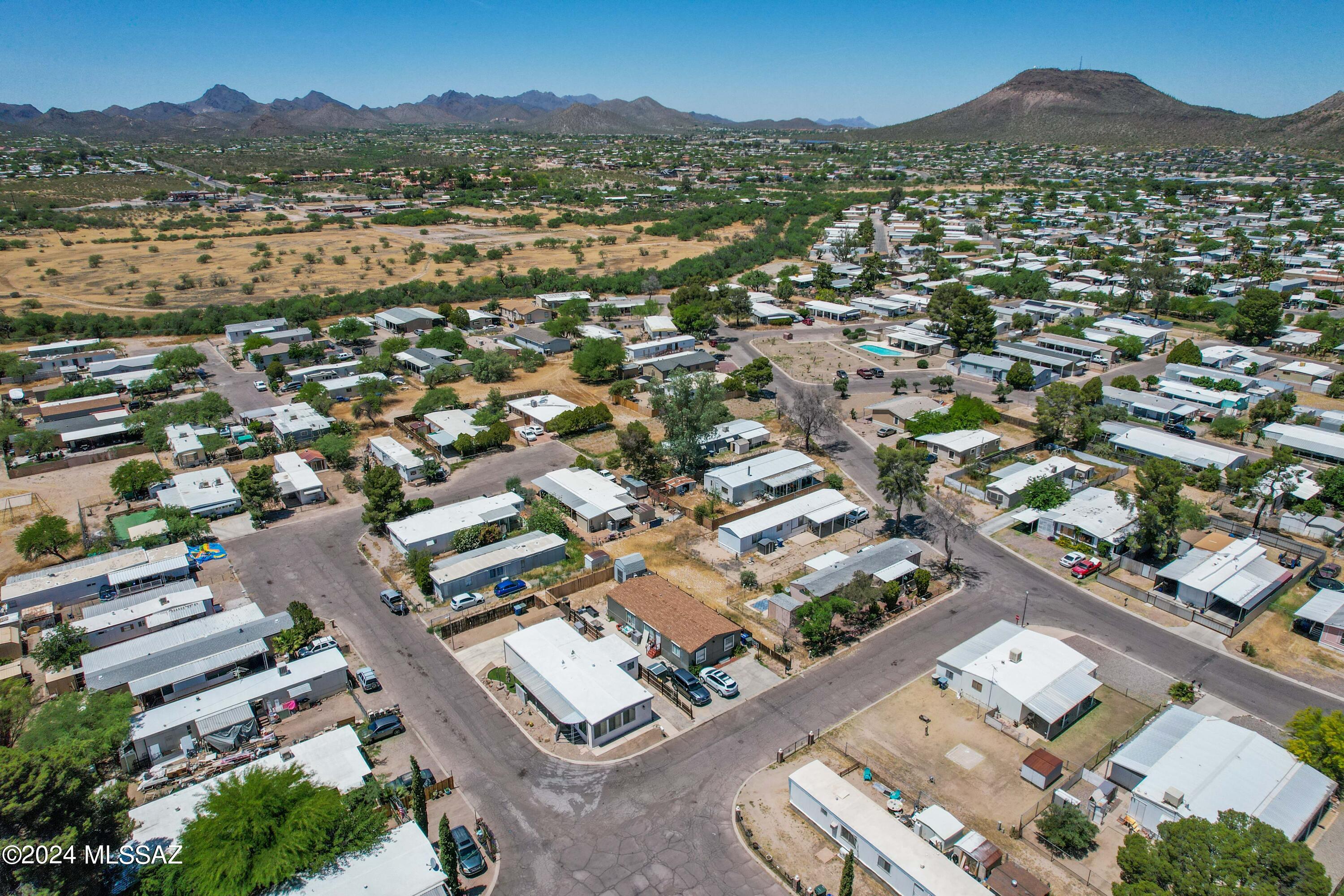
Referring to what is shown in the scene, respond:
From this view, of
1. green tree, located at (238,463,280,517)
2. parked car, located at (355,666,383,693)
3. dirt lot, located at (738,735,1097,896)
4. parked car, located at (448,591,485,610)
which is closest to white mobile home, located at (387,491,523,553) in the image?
parked car, located at (448,591,485,610)

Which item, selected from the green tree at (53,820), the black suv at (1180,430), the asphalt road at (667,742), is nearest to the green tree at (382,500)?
the asphalt road at (667,742)

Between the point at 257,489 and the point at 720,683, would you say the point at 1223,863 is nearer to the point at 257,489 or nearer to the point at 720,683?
the point at 720,683

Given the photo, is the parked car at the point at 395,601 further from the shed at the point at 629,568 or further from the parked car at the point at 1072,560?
the parked car at the point at 1072,560

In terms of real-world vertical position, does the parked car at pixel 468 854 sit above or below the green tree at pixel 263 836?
below

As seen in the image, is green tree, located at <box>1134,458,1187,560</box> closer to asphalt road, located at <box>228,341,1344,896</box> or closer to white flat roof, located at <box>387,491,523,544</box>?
asphalt road, located at <box>228,341,1344,896</box>

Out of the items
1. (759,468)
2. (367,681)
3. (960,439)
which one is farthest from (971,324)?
(367,681)

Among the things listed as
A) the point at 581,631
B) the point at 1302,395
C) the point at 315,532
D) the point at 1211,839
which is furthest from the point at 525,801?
the point at 1302,395
